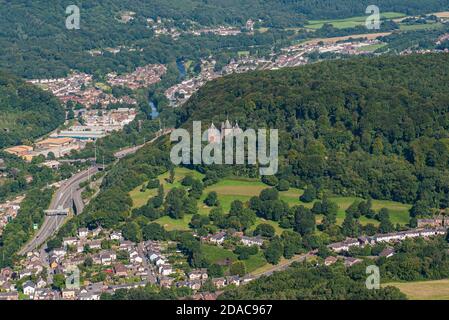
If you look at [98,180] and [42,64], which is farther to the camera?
[42,64]

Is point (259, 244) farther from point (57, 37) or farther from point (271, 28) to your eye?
point (271, 28)

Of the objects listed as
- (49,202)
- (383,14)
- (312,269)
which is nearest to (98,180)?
(49,202)

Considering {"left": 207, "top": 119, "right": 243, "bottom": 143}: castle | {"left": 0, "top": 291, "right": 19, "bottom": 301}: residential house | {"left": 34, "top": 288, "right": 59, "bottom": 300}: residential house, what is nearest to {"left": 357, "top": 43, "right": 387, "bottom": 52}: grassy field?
{"left": 207, "top": 119, "right": 243, "bottom": 143}: castle

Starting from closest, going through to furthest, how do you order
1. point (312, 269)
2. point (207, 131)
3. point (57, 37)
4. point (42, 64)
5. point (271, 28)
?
point (312, 269), point (207, 131), point (42, 64), point (57, 37), point (271, 28)

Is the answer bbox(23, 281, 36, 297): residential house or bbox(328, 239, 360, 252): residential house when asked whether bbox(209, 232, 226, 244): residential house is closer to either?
bbox(328, 239, 360, 252): residential house

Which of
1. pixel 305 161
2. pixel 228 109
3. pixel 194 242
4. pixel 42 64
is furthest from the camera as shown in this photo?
pixel 42 64

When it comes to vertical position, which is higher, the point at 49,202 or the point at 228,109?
the point at 228,109

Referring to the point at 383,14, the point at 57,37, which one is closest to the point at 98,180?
the point at 57,37
